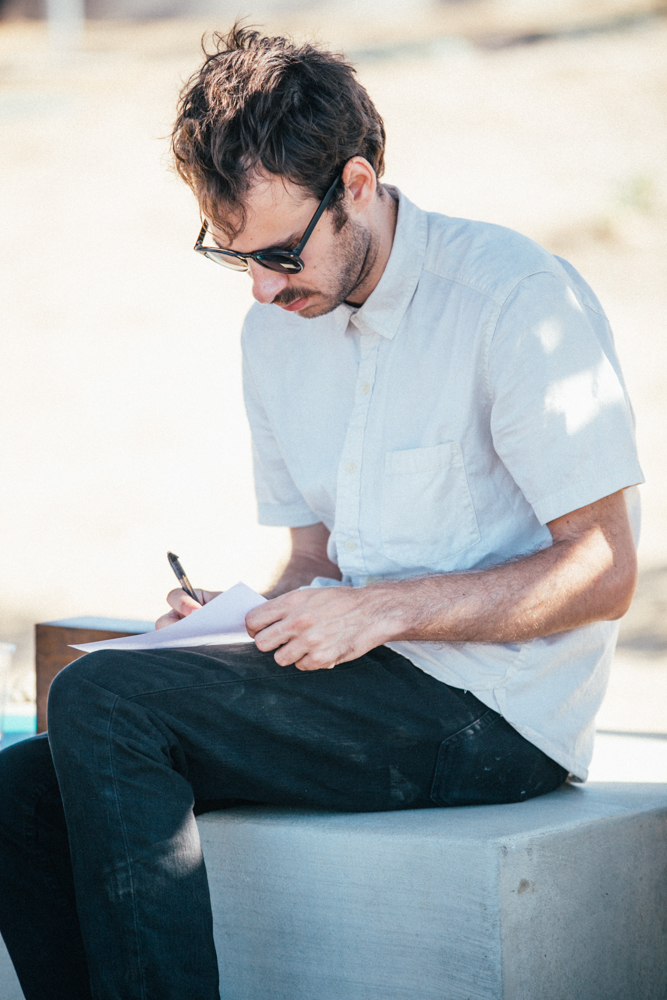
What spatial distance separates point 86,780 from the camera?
1449mm

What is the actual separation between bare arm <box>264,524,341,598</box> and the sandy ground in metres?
3.27

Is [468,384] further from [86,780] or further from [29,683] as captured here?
[29,683]

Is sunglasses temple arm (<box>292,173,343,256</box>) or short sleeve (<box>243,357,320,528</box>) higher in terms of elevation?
sunglasses temple arm (<box>292,173,343,256</box>)

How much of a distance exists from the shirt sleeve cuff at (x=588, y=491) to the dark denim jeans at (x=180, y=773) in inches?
13.1

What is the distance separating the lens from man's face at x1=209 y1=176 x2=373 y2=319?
5.78ft

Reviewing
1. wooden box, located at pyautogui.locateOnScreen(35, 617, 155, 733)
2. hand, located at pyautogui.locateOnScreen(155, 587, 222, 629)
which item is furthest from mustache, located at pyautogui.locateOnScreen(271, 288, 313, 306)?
wooden box, located at pyautogui.locateOnScreen(35, 617, 155, 733)

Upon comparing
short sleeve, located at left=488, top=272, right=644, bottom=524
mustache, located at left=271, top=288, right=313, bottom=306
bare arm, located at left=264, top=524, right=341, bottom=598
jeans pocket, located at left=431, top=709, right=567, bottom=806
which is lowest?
jeans pocket, located at left=431, top=709, right=567, bottom=806

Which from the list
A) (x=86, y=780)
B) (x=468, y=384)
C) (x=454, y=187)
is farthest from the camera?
(x=454, y=187)

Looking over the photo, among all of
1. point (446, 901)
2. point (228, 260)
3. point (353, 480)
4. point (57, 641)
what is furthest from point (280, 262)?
point (57, 641)

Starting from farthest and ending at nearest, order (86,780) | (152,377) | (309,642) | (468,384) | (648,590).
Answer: (152,377)
(648,590)
(468,384)
(309,642)
(86,780)

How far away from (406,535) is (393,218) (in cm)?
57

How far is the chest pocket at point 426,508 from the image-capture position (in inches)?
69.6

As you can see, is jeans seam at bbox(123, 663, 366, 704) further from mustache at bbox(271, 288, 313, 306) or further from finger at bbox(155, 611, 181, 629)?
mustache at bbox(271, 288, 313, 306)

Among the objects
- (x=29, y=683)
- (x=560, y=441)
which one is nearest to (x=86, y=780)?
(x=560, y=441)
